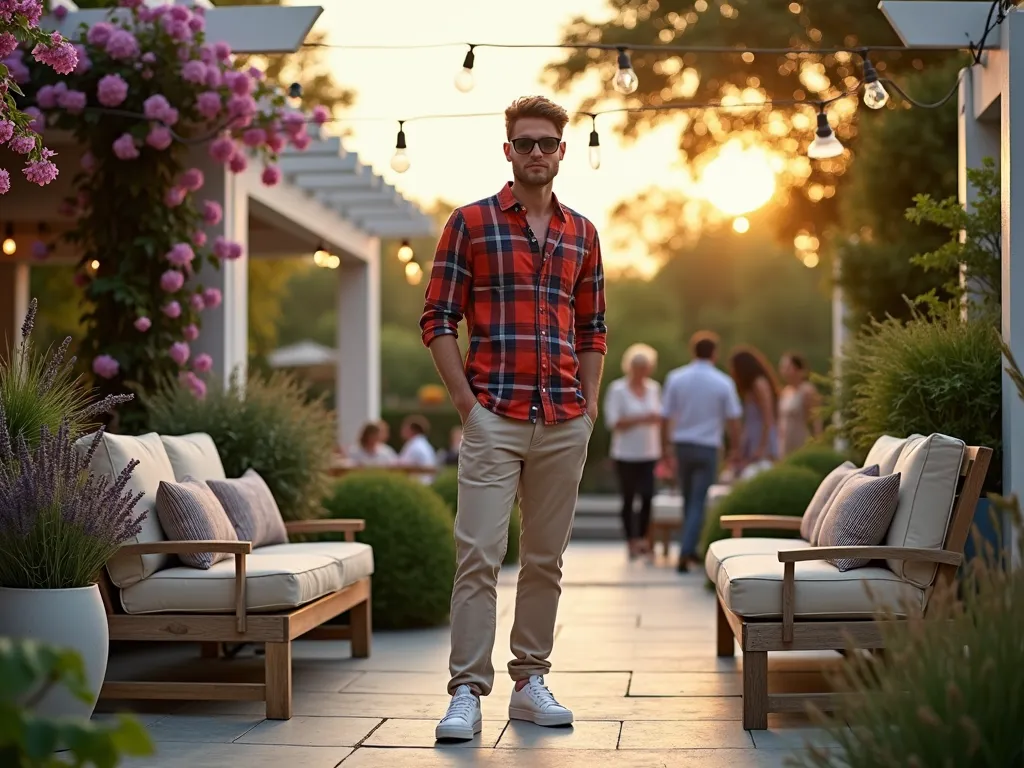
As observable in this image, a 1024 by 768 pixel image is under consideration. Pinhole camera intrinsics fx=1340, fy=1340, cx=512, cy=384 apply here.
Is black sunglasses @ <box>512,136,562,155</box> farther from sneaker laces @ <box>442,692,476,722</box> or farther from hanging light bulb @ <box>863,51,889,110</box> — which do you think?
hanging light bulb @ <box>863,51,889,110</box>

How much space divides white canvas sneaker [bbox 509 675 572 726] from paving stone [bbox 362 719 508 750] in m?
0.06

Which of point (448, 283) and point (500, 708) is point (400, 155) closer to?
point (448, 283)

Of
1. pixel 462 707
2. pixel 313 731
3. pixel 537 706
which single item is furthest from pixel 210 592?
pixel 537 706

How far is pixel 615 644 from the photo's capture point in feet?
19.6

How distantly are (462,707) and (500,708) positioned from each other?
54cm

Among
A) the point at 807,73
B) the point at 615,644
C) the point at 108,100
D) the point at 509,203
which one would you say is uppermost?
the point at 807,73

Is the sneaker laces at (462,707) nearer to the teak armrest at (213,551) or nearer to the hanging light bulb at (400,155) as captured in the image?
the teak armrest at (213,551)

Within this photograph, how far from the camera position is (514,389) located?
3.95m

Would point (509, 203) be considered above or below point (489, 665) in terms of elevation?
above

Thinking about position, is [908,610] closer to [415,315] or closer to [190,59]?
[190,59]

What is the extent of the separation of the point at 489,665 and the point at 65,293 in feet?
35.5

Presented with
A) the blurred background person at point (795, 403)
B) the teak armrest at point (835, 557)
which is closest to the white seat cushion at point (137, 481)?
the teak armrest at point (835, 557)

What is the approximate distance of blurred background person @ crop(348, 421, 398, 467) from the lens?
35.1 feet

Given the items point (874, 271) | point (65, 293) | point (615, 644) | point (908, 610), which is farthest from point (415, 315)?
point (908, 610)
